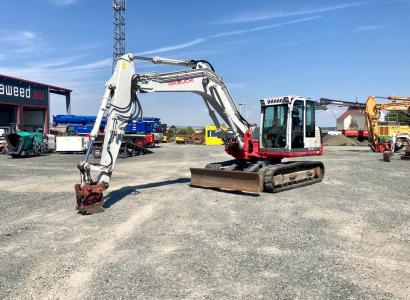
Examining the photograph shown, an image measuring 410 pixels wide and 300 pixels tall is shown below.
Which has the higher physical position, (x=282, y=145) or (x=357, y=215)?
(x=282, y=145)

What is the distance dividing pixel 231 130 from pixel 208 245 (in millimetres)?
7438

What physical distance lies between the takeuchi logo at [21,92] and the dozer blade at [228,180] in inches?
1476

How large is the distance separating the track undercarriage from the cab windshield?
28.8 inches

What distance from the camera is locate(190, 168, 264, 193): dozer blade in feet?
39.8

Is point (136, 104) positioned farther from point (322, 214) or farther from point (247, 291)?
point (247, 291)

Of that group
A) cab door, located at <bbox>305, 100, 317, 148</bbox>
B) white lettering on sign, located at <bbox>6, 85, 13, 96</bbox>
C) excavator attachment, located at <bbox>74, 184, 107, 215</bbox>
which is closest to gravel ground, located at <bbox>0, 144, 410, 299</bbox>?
excavator attachment, located at <bbox>74, 184, 107, 215</bbox>

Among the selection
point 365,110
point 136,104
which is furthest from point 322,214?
point 365,110

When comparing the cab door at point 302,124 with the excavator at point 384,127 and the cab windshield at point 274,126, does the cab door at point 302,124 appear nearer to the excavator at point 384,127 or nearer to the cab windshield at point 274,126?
the cab windshield at point 274,126

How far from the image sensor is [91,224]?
8820mm

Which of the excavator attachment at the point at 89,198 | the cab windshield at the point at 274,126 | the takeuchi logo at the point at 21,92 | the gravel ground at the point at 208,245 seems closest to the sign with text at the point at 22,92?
Answer: the takeuchi logo at the point at 21,92

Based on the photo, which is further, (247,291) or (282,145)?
(282,145)

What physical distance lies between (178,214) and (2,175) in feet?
39.4

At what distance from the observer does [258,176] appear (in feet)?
39.4

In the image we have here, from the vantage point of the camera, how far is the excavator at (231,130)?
10766 millimetres
